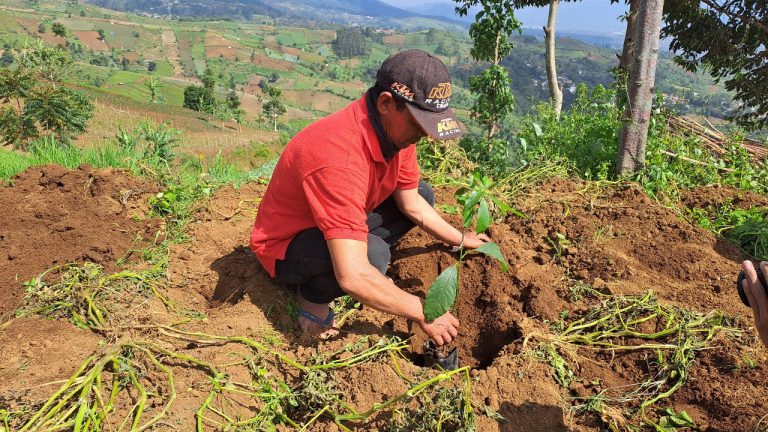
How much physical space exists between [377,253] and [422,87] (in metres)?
0.78

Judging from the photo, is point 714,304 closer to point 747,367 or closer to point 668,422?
point 747,367

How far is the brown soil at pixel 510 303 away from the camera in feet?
5.88

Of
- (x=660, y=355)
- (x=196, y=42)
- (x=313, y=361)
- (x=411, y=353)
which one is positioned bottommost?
(x=196, y=42)

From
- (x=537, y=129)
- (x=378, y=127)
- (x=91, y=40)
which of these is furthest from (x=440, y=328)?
(x=91, y=40)

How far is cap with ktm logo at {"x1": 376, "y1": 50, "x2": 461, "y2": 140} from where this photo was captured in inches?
68.6

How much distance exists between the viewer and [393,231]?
8.39 feet

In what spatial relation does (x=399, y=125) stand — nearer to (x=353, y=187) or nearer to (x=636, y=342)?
(x=353, y=187)

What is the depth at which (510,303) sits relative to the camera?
2381 millimetres

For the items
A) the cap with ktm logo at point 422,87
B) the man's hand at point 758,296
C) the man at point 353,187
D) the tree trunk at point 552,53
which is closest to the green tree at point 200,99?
the tree trunk at point 552,53

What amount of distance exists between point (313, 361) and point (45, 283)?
1.42m

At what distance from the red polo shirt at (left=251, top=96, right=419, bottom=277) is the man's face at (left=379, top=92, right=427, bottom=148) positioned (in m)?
0.07

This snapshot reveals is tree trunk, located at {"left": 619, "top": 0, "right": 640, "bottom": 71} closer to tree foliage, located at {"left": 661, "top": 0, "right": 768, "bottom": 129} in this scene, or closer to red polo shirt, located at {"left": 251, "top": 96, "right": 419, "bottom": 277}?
tree foliage, located at {"left": 661, "top": 0, "right": 768, "bottom": 129}

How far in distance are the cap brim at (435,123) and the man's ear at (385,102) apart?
7cm

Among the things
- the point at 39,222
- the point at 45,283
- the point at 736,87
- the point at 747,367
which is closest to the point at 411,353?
the point at 747,367
